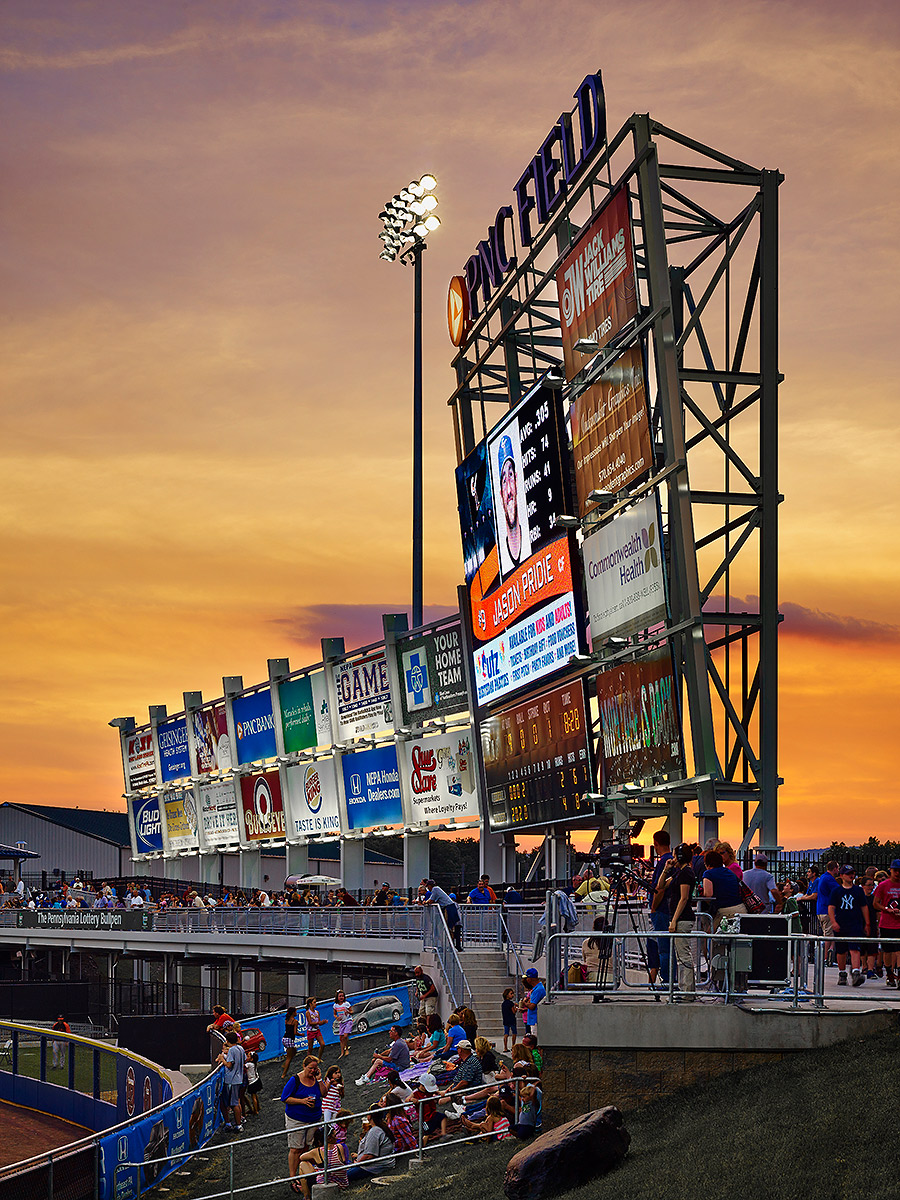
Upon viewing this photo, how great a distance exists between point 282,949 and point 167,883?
25817 mm

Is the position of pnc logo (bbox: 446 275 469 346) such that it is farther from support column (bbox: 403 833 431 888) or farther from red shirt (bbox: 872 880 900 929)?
red shirt (bbox: 872 880 900 929)

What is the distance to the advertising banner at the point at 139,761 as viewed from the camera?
2862 inches

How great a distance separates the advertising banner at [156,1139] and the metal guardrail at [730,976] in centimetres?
625

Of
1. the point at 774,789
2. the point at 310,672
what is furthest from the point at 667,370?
the point at 310,672

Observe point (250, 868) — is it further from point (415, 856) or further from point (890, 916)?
point (890, 916)

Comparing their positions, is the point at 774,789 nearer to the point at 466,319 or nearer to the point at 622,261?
the point at 622,261

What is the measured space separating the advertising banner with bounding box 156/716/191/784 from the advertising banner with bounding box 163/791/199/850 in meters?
0.97

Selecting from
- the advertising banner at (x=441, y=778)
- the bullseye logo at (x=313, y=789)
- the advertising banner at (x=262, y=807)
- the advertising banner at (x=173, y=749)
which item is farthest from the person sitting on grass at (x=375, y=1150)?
the advertising banner at (x=173, y=749)

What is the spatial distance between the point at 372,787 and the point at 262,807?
1060 cm

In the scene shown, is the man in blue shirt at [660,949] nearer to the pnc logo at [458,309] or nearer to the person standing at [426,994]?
the person standing at [426,994]

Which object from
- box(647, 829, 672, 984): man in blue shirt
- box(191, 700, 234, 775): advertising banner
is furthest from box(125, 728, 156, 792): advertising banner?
box(647, 829, 672, 984): man in blue shirt

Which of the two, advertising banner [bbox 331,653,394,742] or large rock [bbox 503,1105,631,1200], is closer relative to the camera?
large rock [bbox 503,1105,631,1200]

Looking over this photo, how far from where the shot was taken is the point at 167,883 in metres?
65.1

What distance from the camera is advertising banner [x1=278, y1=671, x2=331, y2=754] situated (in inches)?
2136
